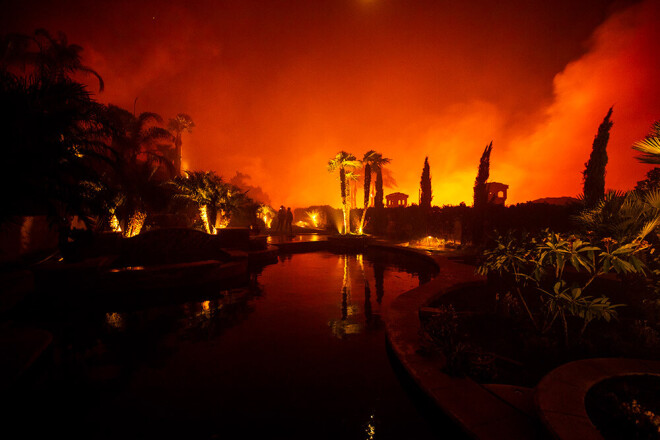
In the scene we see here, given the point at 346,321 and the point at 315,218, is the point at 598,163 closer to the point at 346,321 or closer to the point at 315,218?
the point at 346,321

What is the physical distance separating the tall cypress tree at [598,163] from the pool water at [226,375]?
16659mm

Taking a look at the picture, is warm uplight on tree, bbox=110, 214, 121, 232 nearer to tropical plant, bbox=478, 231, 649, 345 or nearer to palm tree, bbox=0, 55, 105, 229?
palm tree, bbox=0, 55, 105, 229

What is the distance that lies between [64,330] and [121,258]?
16.0 ft

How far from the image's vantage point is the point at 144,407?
3.16 metres

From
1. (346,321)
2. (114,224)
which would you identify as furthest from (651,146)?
(114,224)

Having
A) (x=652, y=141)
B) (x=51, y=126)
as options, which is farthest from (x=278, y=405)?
(x=51, y=126)

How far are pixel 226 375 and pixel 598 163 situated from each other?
2076 cm

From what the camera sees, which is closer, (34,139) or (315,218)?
(34,139)

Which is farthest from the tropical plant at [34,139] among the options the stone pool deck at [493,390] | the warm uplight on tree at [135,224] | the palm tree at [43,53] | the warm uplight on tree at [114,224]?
the palm tree at [43,53]

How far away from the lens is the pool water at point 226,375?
2928 millimetres

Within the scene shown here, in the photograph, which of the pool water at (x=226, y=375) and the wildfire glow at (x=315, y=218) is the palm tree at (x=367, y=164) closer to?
the wildfire glow at (x=315, y=218)

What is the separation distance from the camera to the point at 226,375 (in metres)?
3.79

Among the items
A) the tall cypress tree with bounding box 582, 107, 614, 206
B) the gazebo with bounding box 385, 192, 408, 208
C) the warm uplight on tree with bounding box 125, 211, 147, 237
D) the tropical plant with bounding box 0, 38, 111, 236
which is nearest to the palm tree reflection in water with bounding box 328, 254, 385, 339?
the tropical plant with bounding box 0, 38, 111, 236

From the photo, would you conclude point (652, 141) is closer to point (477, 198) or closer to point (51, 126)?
point (51, 126)
